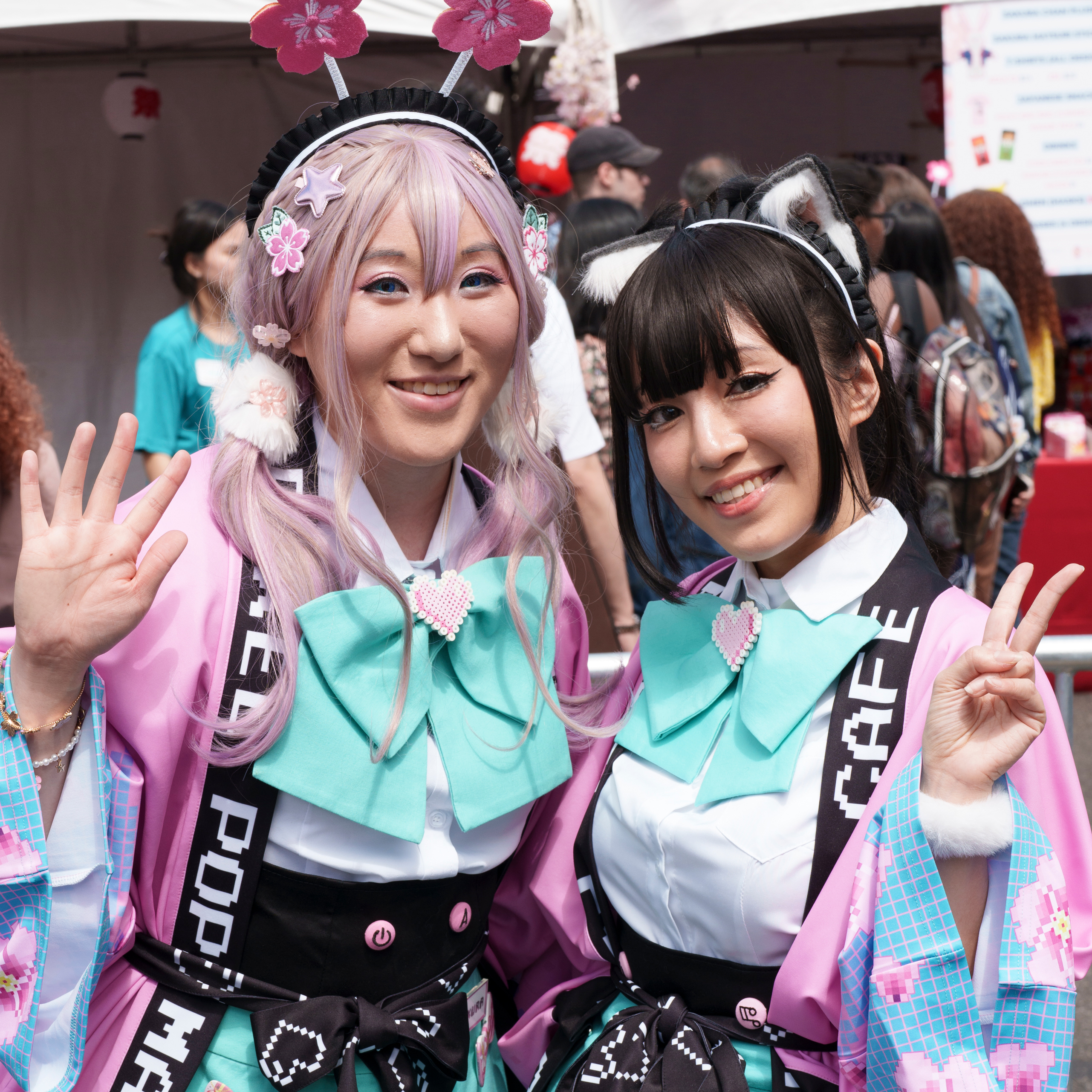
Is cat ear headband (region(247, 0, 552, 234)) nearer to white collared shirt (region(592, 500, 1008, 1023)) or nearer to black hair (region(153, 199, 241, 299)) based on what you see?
white collared shirt (region(592, 500, 1008, 1023))

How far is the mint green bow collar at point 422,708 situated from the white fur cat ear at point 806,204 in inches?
22.9

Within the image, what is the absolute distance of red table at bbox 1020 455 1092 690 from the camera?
498cm

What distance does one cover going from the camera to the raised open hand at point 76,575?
4.31ft

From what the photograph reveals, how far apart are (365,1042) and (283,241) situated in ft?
3.35

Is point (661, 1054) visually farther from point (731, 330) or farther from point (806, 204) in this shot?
point (806, 204)

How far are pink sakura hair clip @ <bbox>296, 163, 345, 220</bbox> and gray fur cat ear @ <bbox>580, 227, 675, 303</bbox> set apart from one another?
0.37 meters

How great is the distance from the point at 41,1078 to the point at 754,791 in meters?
0.90

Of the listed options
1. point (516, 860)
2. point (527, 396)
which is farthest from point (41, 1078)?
point (527, 396)

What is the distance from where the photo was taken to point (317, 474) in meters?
1.64

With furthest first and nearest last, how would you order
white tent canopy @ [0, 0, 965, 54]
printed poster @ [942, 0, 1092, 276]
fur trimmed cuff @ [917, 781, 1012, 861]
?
printed poster @ [942, 0, 1092, 276]
white tent canopy @ [0, 0, 965, 54]
fur trimmed cuff @ [917, 781, 1012, 861]

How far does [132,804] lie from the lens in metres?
1.41

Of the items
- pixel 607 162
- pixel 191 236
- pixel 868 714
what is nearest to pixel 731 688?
pixel 868 714

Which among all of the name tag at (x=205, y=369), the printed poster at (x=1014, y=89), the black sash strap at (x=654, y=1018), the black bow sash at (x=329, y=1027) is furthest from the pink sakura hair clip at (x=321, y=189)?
the printed poster at (x=1014, y=89)

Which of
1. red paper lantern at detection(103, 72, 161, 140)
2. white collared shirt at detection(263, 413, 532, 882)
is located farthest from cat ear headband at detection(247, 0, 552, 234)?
red paper lantern at detection(103, 72, 161, 140)
